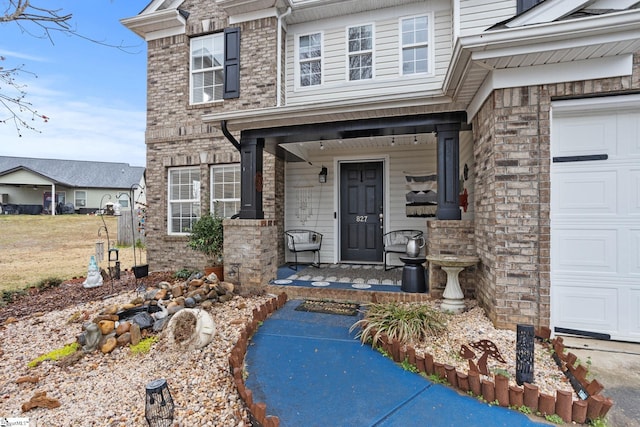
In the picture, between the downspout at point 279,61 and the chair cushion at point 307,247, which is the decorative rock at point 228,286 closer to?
the chair cushion at point 307,247

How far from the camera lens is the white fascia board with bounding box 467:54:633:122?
278cm

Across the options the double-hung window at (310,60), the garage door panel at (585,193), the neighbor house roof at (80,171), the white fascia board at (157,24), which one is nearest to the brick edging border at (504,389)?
the garage door panel at (585,193)

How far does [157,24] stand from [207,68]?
4.94 feet

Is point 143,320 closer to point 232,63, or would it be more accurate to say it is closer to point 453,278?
point 453,278

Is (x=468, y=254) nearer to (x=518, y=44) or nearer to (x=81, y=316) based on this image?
(x=518, y=44)

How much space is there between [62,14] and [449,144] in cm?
465

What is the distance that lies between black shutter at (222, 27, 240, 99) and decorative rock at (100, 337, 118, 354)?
5.00 m

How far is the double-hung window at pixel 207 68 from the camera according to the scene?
678cm

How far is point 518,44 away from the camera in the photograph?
2719mm

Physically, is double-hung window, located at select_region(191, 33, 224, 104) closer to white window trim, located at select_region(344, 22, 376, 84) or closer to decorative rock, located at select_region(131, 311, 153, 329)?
white window trim, located at select_region(344, 22, 376, 84)

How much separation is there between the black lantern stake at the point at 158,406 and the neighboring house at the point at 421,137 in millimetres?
2718

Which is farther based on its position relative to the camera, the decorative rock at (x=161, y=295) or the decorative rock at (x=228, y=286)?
the decorative rock at (x=228, y=286)

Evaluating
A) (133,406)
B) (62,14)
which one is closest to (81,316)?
(133,406)

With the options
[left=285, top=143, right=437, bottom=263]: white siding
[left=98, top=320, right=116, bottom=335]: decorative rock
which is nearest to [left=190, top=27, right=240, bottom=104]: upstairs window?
[left=285, top=143, right=437, bottom=263]: white siding
